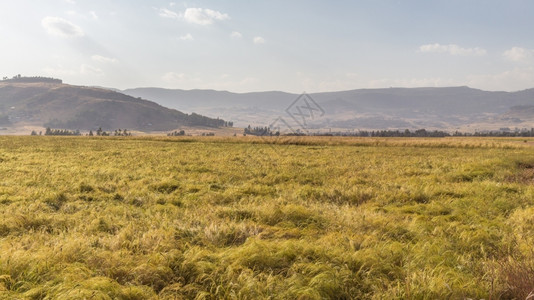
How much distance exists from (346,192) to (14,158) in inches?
968

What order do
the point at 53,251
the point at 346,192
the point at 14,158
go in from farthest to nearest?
the point at 14,158, the point at 346,192, the point at 53,251

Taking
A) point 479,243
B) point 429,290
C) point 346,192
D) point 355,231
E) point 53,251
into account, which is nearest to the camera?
point 429,290

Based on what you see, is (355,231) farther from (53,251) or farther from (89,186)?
(89,186)

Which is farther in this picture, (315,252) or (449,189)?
(449,189)

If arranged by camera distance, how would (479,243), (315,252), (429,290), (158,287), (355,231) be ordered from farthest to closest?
(355,231) → (479,243) → (315,252) → (158,287) → (429,290)

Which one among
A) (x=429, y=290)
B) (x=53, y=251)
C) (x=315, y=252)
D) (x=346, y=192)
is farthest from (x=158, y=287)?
(x=346, y=192)

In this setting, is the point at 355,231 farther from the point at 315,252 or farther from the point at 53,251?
the point at 53,251

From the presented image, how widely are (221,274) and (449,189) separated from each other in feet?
38.9

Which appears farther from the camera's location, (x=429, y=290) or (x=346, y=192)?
(x=346, y=192)

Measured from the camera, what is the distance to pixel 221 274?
5.05 meters

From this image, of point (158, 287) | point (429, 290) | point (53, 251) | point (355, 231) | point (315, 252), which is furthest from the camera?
point (355, 231)

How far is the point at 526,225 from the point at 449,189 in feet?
17.1

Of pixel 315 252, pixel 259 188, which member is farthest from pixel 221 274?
pixel 259 188

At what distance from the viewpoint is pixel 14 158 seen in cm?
2217
